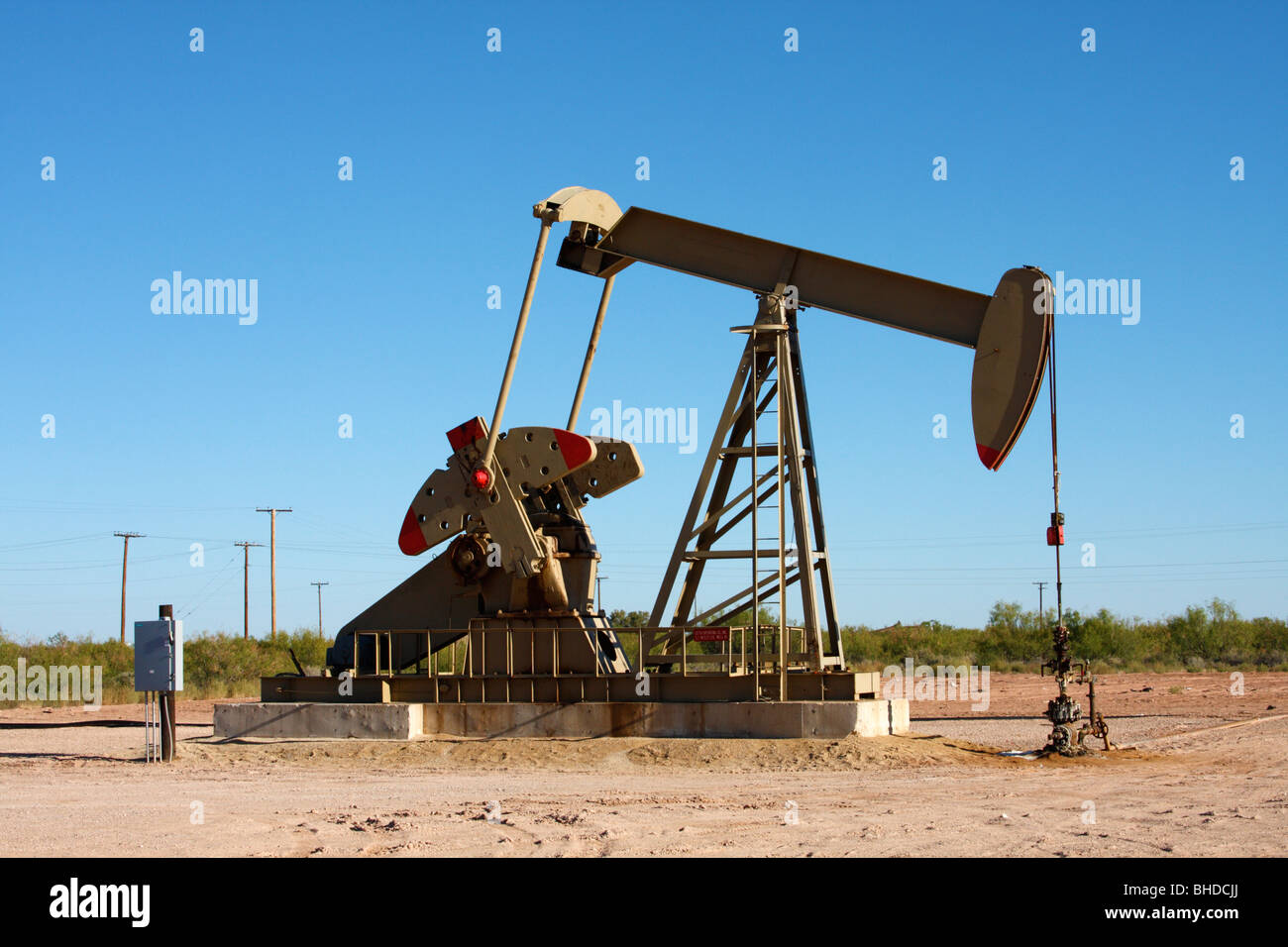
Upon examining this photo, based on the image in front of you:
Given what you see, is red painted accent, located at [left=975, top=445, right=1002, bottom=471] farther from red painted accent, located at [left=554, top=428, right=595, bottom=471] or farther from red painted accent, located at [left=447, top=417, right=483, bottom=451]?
red painted accent, located at [left=447, top=417, right=483, bottom=451]

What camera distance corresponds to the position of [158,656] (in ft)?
40.2

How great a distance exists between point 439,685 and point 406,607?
1152 millimetres

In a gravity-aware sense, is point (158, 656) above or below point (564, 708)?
above

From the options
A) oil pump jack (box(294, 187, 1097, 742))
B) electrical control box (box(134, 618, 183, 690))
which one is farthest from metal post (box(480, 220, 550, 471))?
electrical control box (box(134, 618, 183, 690))

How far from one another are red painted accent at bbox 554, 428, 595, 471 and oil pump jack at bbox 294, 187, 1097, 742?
0.02 m

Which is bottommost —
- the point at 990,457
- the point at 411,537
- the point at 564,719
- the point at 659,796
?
the point at 659,796

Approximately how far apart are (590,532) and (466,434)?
5.04 ft

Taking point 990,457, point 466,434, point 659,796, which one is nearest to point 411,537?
point 466,434

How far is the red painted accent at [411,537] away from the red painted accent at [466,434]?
85cm

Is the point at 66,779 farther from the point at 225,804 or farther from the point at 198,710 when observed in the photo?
the point at 198,710

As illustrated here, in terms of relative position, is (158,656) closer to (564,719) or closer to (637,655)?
(564,719)

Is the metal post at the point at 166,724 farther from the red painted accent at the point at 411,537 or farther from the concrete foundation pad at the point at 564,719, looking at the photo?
the red painted accent at the point at 411,537
